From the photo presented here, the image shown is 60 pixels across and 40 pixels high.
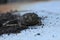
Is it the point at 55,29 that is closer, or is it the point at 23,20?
the point at 55,29

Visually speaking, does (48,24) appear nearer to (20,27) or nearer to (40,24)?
(40,24)

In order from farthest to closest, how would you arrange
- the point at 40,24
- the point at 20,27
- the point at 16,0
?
the point at 16,0, the point at 40,24, the point at 20,27

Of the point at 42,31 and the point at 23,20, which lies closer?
the point at 42,31

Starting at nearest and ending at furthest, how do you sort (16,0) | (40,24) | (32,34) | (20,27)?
(32,34), (20,27), (40,24), (16,0)

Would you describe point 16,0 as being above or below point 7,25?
below

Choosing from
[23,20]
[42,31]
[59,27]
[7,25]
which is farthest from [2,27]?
[59,27]

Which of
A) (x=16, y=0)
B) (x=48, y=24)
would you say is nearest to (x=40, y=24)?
(x=48, y=24)

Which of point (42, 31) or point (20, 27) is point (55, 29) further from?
point (20, 27)

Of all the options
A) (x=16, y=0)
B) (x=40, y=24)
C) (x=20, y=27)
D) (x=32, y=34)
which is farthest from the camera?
(x=16, y=0)

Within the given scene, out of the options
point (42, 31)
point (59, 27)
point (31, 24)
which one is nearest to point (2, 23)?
point (31, 24)
